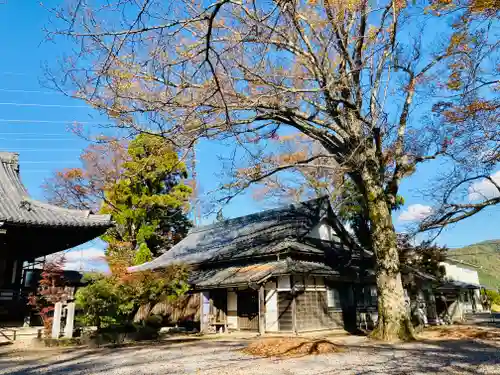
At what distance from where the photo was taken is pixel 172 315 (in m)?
19.9

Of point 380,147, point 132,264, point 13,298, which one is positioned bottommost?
point 13,298

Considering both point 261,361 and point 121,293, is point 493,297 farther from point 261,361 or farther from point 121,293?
point 261,361

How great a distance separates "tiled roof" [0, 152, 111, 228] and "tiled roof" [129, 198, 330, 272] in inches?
277

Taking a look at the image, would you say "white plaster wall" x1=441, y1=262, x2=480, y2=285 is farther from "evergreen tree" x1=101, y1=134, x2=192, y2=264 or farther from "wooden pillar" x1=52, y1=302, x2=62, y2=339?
"wooden pillar" x1=52, y1=302, x2=62, y2=339

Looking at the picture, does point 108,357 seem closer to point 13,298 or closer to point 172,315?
point 13,298

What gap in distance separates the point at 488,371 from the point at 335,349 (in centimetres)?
340

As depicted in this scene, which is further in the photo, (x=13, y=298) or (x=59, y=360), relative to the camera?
(x=13, y=298)

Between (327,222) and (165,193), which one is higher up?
(165,193)

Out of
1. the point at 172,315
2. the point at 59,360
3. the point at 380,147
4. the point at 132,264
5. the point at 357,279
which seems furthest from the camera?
the point at 132,264

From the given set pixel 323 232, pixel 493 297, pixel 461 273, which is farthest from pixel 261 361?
Answer: pixel 493 297

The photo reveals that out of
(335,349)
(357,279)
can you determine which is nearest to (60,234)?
(335,349)

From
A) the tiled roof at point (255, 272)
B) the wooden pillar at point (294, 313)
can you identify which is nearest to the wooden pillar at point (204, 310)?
the tiled roof at point (255, 272)

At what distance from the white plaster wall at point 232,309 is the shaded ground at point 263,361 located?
7.17 m

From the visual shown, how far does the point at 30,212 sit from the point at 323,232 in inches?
523
